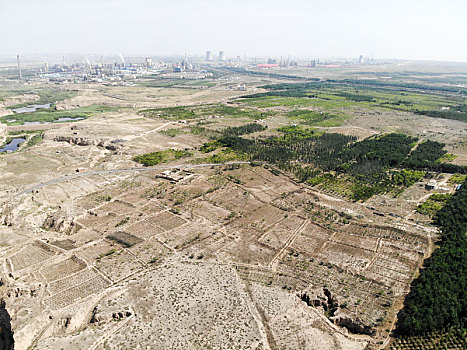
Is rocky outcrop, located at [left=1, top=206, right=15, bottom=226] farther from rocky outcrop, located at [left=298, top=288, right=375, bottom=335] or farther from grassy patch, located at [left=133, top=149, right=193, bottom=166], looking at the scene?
rocky outcrop, located at [left=298, top=288, right=375, bottom=335]

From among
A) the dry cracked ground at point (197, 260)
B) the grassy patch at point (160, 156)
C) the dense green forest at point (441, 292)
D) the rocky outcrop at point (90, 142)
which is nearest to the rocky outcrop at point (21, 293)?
the dry cracked ground at point (197, 260)

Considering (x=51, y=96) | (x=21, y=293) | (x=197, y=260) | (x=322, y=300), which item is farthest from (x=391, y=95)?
(x=21, y=293)

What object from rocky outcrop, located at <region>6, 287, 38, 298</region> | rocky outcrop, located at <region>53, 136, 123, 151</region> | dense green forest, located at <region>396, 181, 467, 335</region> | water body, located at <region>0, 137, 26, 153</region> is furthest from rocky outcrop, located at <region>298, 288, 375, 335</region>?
water body, located at <region>0, 137, 26, 153</region>

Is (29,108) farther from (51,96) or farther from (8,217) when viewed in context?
(8,217)

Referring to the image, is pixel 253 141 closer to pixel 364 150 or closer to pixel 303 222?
pixel 364 150

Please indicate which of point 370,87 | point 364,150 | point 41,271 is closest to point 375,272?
point 41,271

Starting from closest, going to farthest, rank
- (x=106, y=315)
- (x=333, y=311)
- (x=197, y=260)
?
1. (x=106, y=315)
2. (x=333, y=311)
3. (x=197, y=260)
